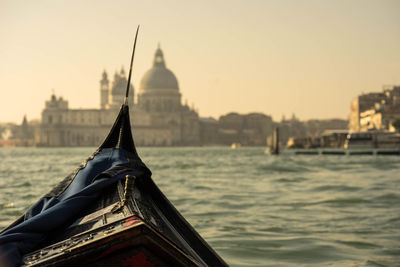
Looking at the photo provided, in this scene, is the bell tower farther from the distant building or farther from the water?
the water

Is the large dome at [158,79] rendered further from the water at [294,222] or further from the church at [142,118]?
the water at [294,222]

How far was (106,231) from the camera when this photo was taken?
5.64ft

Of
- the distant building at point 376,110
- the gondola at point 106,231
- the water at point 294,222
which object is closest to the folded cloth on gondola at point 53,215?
the gondola at point 106,231

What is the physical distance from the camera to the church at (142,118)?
82.1m

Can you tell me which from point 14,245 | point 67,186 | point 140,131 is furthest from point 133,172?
point 140,131

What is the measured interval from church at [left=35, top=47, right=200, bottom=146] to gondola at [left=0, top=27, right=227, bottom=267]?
79.1 meters

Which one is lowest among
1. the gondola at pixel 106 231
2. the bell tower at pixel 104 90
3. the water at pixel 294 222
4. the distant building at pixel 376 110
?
the water at pixel 294 222

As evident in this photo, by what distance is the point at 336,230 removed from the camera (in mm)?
5070

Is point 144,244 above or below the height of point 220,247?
above

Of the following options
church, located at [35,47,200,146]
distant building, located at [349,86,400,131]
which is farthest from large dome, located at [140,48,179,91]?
distant building, located at [349,86,400,131]

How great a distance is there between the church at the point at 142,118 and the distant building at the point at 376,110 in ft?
84.2

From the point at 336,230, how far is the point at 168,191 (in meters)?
4.66

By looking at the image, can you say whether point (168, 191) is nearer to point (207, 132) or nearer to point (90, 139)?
point (90, 139)

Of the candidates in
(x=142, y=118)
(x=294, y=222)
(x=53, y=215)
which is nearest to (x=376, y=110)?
(x=142, y=118)
